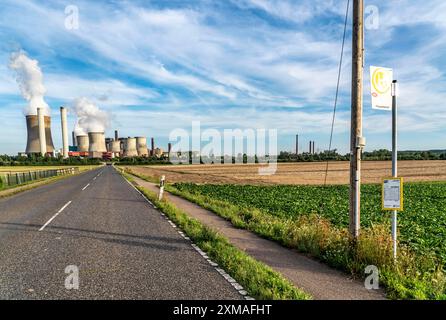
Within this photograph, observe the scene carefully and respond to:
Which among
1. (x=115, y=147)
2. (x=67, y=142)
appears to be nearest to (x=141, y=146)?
(x=115, y=147)

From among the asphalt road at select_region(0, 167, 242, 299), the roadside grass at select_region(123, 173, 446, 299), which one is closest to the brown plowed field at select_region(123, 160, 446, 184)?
the roadside grass at select_region(123, 173, 446, 299)

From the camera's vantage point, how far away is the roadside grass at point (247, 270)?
4387mm

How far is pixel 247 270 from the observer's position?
530 cm

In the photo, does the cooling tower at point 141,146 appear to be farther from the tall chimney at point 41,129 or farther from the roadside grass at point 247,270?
the roadside grass at point 247,270

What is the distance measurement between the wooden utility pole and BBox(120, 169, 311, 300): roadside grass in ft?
6.95

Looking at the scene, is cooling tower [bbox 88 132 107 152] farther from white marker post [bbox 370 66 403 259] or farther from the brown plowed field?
white marker post [bbox 370 66 403 259]

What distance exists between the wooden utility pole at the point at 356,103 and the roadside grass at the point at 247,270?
2.12 meters

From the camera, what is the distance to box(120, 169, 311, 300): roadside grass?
4387mm

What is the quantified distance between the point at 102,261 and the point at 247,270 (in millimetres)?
2857

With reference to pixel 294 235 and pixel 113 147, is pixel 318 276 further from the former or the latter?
pixel 113 147

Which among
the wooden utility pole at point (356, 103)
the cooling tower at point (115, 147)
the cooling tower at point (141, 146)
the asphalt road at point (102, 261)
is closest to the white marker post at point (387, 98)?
the wooden utility pole at point (356, 103)

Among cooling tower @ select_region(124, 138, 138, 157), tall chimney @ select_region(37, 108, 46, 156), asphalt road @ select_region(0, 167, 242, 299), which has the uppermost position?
tall chimney @ select_region(37, 108, 46, 156)

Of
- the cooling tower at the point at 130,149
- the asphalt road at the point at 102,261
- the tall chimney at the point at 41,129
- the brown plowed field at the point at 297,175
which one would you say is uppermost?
the tall chimney at the point at 41,129
